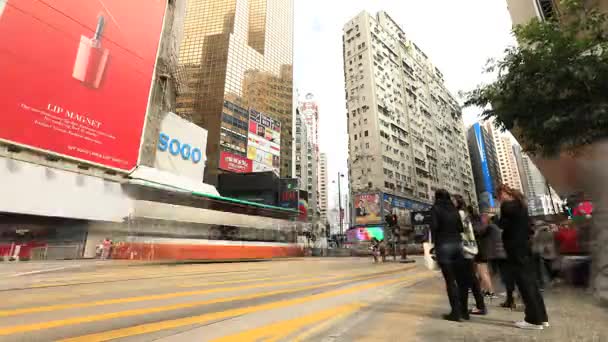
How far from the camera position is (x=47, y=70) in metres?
16.6

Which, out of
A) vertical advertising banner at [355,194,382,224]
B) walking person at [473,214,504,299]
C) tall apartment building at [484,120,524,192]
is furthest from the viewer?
tall apartment building at [484,120,524,192]

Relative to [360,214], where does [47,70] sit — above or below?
above

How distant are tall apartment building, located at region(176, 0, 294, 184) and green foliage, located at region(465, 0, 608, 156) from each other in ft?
171

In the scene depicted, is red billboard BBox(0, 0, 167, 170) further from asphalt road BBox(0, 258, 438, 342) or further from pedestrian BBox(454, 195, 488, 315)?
pedestrian BBox(454, 195, 488, 315)

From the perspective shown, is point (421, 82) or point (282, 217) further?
point (421, 82)

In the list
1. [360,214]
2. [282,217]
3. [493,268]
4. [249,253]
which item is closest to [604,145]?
[493,268]

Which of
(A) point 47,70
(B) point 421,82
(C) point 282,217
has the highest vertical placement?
(B) point 421,82

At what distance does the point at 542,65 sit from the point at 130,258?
22746 millimetres

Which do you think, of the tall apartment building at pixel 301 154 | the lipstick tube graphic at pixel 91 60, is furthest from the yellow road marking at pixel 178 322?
the tall apartment building at pixel 301 154

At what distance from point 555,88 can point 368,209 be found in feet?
134

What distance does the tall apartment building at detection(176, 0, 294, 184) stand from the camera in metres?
60.8

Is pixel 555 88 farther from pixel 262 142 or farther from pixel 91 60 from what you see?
pixel 262 142

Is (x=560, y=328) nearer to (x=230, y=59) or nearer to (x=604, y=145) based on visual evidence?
(x=604, y=145)

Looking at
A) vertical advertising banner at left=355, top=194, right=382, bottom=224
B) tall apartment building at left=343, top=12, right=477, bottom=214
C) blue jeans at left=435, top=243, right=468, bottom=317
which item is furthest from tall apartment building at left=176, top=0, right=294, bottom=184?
blue jeans at left=435, top=243, right=468, bottom=317
